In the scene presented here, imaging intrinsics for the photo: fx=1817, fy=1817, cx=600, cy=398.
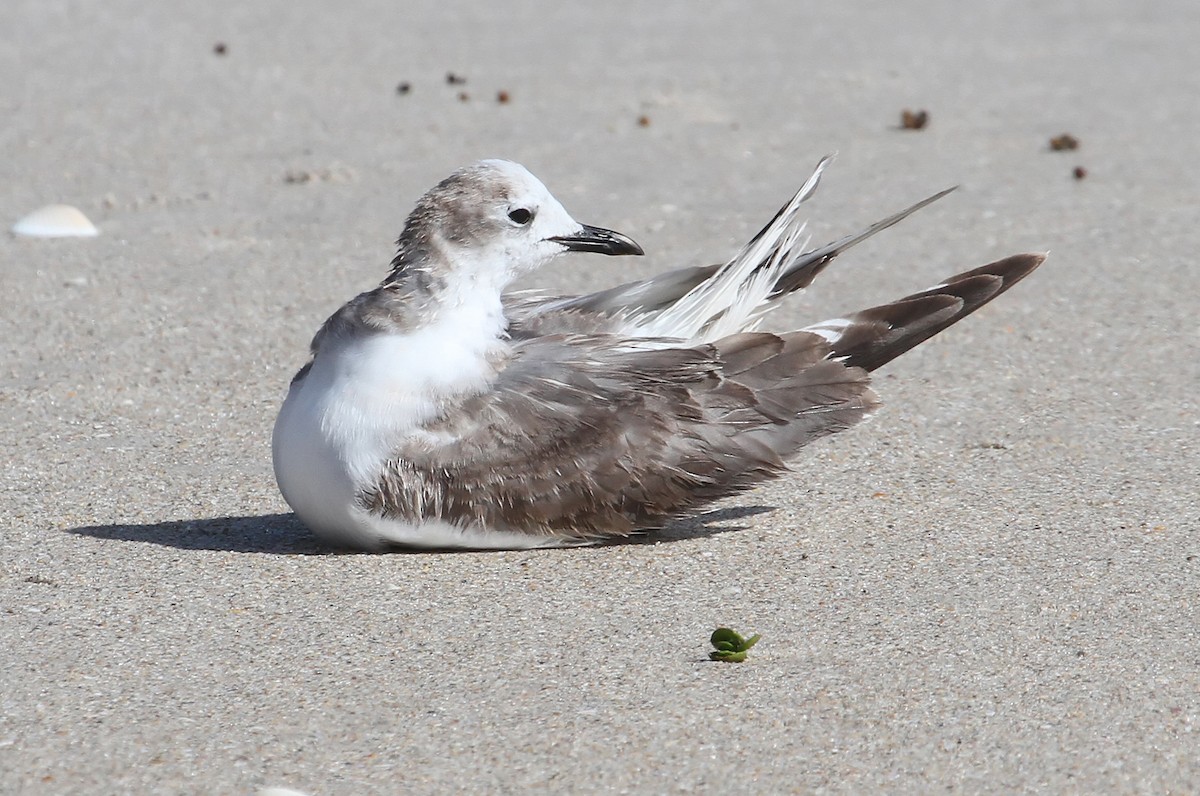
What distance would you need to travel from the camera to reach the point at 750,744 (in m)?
3.41

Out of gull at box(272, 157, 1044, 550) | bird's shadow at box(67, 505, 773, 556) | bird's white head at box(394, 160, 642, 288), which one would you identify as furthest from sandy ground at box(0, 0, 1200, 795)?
bird's white head at box(394, 160, 642, 288)

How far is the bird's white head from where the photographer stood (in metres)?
4.48

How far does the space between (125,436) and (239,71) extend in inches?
219

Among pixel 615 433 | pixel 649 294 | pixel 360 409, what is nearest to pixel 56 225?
pixel 649 294

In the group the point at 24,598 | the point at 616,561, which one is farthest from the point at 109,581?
the point at 616,561

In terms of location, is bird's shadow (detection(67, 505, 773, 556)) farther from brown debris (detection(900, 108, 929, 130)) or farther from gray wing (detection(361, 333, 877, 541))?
brown debris (detection(900, 108, 929, 130))

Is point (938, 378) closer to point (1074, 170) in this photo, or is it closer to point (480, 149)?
point (1074, 170)

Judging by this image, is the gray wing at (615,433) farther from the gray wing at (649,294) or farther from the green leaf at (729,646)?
the green leaf at (729,646)

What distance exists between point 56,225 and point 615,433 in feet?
12.8

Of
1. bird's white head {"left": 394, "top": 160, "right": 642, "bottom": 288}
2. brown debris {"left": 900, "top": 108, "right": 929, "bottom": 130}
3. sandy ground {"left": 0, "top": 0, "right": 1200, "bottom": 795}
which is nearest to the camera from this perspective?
sandy ground {"left": 0, "top": 0, "right": 1200, "bottom": 795}

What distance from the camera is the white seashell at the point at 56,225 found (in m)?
7.50

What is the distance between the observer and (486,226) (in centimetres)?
451

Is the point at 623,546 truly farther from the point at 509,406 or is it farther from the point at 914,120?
the point at 914,120

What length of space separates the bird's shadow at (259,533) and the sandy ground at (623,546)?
0.07 ft
